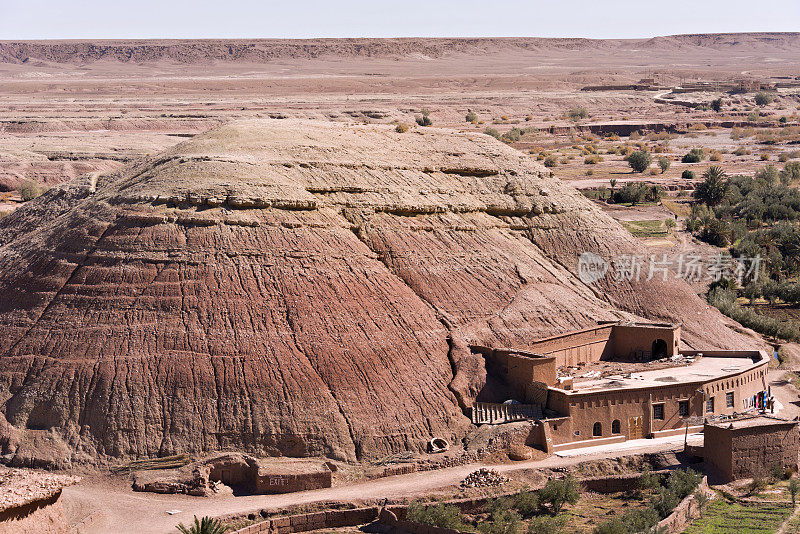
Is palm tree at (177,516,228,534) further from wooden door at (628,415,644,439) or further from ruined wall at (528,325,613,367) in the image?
wooden door at (628,415,644,439)

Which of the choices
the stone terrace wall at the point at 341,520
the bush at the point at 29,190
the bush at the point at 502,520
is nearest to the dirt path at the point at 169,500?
the stone terrace wall at the point at 341,520

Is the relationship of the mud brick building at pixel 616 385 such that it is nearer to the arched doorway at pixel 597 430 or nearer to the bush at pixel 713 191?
the arched doorway at pixel 597 430

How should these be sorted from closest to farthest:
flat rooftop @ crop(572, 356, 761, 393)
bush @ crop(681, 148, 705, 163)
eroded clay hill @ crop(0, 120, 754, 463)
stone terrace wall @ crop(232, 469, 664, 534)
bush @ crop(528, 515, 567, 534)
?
1. bush @ crop(528, 515, 567, 534)
2. stone terrace wall @ crop(232, 469, 664, 534)
3. eroded clay hill @ crop(0, 120, 754, 463)
4. flat rooftop @ crop(572, 356, 761, 393)
5. bush @ crop(681, 148, 705, 163)

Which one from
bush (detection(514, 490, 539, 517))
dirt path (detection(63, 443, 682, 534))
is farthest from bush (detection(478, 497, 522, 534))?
dirt path (detection(63, 443, 682, 534))

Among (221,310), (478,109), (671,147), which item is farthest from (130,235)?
(478,109)

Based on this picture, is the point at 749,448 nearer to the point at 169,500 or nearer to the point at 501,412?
the point at 501,412

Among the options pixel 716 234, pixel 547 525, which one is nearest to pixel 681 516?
pixel 547 525
